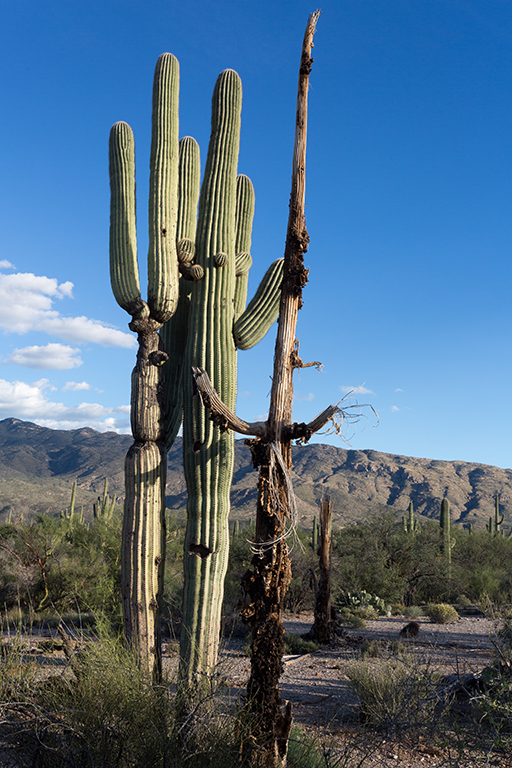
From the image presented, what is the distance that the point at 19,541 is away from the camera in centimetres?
1503

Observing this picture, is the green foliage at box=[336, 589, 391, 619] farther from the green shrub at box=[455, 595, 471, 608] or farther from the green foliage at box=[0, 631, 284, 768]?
the green foliage at box=[0, 631, 284, 768]

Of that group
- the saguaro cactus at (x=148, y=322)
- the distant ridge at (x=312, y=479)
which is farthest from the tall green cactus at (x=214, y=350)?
the distant ridge at (x=312, y=479)

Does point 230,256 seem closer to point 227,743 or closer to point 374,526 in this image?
point 227,743

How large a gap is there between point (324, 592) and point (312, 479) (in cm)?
9302

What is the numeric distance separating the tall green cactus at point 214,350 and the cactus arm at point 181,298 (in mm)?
312

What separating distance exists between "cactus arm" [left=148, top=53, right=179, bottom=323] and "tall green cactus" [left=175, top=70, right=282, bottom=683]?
0.36 meters

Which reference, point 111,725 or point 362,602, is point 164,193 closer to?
point 111,725

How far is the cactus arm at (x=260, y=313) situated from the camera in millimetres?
7270

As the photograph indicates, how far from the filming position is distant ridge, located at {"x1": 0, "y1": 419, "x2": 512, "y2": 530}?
77875 millimetres

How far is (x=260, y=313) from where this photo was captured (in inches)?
293

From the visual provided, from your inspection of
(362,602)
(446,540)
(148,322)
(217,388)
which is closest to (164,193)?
(148,322)

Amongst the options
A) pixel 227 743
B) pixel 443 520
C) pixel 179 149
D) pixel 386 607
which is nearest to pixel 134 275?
pixel 179 149

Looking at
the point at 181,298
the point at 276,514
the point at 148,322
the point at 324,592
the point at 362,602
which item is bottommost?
the point at 362,602

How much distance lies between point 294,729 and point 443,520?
64.7ft
